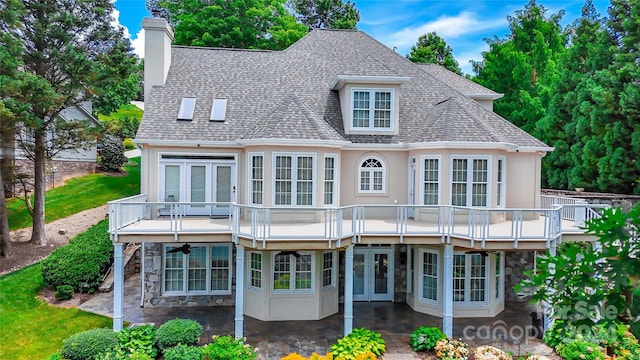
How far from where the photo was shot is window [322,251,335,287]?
13695mm

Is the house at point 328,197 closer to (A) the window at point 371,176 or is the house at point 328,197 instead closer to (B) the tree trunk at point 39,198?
(A) the window at point 371,176

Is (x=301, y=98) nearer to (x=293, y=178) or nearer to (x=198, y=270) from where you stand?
(x=293, y=178)

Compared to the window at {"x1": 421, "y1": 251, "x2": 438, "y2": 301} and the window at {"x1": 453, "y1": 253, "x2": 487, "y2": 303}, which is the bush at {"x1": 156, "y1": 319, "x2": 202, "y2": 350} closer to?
the window at {"x1": 421, "y1": 251, "x2": 438, "y2": 301}

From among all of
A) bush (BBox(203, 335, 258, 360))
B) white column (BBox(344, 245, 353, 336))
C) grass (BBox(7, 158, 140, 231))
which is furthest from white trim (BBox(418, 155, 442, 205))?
grass (BBox(7, 158, 140, 231))

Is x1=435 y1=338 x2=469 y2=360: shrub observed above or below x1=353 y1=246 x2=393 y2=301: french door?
below

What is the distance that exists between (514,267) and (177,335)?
12799 millimetres

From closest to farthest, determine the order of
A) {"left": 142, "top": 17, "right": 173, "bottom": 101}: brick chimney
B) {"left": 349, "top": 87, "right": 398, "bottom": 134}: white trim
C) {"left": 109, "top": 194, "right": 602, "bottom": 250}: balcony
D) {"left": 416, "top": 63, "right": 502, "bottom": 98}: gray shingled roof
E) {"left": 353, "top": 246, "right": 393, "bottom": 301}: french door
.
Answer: {"left": 109, "top": 194, "right": 602, "bottom": 250}: balcony → {"left": 349, "top": 87, "right": 398, "bottom": 134}: white trim → {"left": 353, "top": 246, "right": 393, "bottom": 301}: french door → {"left": 142, "top": 17, "right": 173, "bottom": 101}: brick chimney → {"left": 416, "top": 63, "right": 502, "bottom": 98}: gray shingled roof

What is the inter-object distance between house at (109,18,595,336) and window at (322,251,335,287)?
44 mm

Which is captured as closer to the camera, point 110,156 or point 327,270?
point 327,270

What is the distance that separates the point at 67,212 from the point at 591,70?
123 feet

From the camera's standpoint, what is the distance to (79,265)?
50.0 ft

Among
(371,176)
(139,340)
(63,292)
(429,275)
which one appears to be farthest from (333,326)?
(63,292)

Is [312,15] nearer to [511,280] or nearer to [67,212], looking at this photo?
[67,212]

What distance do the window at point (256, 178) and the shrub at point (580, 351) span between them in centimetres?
1034
